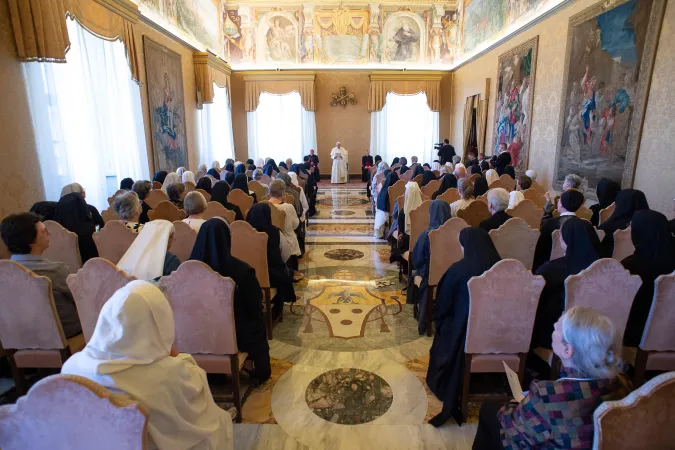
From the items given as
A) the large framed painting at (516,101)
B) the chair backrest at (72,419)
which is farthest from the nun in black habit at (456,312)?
the large framed painting at (516,101)

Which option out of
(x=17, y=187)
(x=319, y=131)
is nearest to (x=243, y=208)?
(x=17, y=187)

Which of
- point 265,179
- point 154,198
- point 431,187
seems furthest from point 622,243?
point 265,179

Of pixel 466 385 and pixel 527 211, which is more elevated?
pixel 527 211

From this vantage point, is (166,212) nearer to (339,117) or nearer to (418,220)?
(418,220)

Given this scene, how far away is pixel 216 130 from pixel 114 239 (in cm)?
1090

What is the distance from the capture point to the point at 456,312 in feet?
8.89

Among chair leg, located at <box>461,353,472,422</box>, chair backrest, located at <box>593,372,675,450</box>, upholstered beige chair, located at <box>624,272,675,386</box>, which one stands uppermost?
chair backrest, located at <box>593,372,675,450</box>

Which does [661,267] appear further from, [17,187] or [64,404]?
[17,187]

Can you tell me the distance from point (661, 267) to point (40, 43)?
6.74m

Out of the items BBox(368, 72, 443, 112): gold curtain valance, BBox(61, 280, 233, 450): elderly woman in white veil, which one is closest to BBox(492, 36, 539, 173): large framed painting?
BBox(368, 72, 443, 112): gold curtain valance

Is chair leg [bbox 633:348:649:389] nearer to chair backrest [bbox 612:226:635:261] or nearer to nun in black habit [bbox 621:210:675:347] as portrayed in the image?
nun in black habit [bbox 621:210:675:347]

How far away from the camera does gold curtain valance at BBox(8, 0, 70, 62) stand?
4.70m

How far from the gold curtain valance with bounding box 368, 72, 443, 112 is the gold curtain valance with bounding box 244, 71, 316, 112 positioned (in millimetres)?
2472

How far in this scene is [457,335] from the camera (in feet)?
8.64
